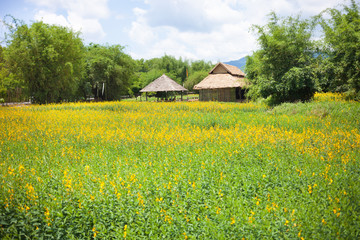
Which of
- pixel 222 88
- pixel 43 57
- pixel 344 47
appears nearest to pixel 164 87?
pixel 222 88

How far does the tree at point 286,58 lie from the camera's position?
1795cm

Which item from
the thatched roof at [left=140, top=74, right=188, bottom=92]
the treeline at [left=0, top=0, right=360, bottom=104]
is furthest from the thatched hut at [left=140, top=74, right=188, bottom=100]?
the treeline at [left=0, top=0, right=360, bottom=104]

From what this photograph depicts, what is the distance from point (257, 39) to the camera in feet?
63.7

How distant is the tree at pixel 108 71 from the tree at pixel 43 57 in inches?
304

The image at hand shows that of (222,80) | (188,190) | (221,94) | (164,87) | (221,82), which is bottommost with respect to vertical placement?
(188,190)

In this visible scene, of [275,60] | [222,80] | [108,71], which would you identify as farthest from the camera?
[108,71]

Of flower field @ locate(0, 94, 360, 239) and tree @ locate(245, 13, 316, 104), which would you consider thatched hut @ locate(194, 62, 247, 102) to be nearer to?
tree @ locate(245, 13, 316, 104)

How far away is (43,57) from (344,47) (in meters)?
25.6

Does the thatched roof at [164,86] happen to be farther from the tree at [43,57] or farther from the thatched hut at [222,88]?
the tree at [43,57]

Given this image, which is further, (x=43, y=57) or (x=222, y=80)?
(x=222, y=80)

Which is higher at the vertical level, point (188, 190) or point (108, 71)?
point (108, 71)

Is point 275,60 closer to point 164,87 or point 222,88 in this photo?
point 222,88

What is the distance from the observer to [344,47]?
16.5 m

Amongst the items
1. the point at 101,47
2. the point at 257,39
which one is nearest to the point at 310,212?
the point at 257,39
